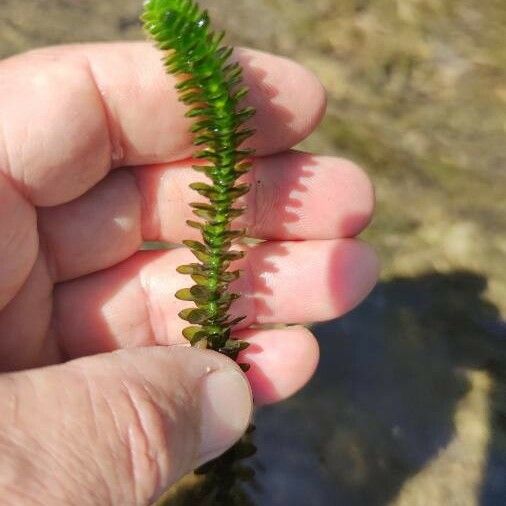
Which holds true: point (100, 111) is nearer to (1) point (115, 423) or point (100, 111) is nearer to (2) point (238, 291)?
(2) point (238, 291)

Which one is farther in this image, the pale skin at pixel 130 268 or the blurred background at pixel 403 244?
the blurred background at pixel 403 244

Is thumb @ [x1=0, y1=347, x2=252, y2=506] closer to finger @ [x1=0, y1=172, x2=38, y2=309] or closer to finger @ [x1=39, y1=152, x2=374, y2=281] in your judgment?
finger @ [x1=0, y1=172, x2=38, y2=309]

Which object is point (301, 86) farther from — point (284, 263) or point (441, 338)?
point (441, 338)

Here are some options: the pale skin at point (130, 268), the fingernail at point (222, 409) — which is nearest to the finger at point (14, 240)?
the pale skin at point (130, 268)

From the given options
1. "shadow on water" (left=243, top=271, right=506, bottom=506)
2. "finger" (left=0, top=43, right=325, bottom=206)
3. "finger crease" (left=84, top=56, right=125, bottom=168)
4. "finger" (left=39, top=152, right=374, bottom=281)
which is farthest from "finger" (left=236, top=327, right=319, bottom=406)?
"finger crease" (left=84, top=56, right=125, bottom=168)

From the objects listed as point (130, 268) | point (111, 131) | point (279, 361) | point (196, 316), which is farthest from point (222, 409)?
point (111, 131)

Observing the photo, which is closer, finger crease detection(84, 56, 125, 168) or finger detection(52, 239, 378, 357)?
finger crease detection(84, 56, 125, 168)

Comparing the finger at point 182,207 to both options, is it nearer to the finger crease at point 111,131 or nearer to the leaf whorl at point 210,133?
the finger crease at point 111,131

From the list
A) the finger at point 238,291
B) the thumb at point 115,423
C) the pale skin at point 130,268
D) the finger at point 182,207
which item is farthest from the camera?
the finger at point 238,291
